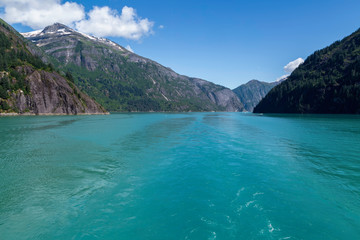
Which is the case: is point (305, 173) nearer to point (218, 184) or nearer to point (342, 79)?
point (218, 184)

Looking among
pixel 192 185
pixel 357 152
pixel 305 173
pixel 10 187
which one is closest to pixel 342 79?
pixel 357 152

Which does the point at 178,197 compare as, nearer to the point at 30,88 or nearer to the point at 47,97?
the point at 30,88

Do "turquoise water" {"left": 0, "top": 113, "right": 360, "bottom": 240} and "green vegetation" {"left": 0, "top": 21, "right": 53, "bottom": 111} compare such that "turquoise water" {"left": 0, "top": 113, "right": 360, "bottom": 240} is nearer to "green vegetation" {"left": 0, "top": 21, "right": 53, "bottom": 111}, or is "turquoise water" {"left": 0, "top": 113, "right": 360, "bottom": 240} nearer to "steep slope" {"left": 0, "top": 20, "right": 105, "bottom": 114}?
"green vegetation" {"left": 0, "top": 21, "right": 53, "bottom": 111}

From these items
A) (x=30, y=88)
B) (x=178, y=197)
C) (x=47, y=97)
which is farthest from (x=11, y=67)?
(x=178, y=197)

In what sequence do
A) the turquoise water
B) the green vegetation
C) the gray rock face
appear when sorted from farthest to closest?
1. the gray rock face
2. the green vegetation
3. the turquoise water

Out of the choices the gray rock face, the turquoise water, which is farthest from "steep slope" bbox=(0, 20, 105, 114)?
the turquoise water

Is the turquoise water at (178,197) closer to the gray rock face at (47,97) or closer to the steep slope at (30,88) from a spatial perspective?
the steep slope at (30,88)

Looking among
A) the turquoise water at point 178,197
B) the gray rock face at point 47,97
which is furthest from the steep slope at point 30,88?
the turquoise water at point 178,197
